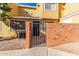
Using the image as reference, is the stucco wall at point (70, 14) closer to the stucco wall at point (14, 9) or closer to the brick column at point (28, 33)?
the brick column at point (28, 33)

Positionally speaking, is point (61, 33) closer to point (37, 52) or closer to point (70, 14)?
point (70, 14)

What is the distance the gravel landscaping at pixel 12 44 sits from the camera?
36.5ft

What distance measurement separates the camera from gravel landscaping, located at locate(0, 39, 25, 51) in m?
11.1

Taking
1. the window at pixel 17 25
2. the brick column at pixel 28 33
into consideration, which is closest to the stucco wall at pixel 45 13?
the brick column at pixel 28 33

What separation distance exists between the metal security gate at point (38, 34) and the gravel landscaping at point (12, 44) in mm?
479

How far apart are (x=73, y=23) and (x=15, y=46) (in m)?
2.30

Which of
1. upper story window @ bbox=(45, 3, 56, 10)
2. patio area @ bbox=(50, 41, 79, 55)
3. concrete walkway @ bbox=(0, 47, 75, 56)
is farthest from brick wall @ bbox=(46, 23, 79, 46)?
upper story window @ bbox=(45, 3, 56, 10)

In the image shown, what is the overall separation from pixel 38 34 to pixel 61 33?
0.85 meters

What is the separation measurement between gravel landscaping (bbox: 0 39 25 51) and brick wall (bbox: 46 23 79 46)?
1.00 metres

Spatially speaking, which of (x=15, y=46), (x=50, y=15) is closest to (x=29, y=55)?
(x=15, y=46)

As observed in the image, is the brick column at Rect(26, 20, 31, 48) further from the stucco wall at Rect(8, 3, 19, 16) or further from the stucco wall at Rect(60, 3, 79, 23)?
the stucco wall at Rect(60, 3, 79, 23)

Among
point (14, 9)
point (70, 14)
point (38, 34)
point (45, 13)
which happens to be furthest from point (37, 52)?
point (70, 14)

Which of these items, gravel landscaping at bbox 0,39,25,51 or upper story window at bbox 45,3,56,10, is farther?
gravel landscaping at bbox 0,39,25,51

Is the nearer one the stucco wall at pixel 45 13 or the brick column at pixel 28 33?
the stucco wall at pixel 45 13
